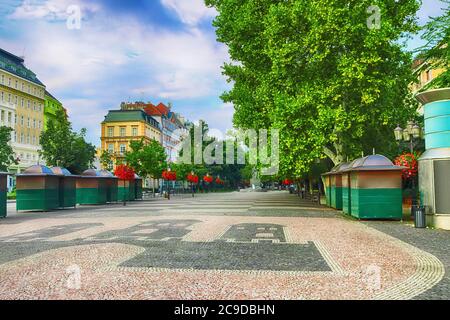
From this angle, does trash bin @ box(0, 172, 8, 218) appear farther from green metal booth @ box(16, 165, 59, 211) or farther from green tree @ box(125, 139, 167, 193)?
green tree @ box(125, 139, 167, 193)

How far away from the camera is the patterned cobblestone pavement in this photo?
250 inches

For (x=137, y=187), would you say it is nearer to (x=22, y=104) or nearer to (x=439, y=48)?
(x=439, y=48)

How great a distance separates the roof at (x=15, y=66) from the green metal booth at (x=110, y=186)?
4045cm

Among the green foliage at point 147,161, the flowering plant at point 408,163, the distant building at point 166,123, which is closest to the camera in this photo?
the flowering plant at point 408,163

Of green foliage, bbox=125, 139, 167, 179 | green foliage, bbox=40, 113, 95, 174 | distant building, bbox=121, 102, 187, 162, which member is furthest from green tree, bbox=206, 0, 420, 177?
distant building, bbox=121, 102, 187, 162

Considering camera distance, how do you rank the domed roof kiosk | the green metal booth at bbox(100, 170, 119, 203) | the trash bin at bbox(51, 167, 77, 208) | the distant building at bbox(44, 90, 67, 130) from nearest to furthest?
the domed roof kiosk < the trash bin at bbox(51, 167, 77, 208) < the green metal booth at bbox(100, 170, 119, 203) < the distant building at bbox(44, 90, 67, 130)

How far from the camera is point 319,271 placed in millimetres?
7855

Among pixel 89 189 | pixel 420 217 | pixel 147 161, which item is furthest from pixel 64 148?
pixel 420 217

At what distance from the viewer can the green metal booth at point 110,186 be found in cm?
3675

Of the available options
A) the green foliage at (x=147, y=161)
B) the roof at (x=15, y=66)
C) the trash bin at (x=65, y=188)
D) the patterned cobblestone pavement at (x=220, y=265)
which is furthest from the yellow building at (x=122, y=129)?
the patterned cobblestone pavement at (x=220, y=265)

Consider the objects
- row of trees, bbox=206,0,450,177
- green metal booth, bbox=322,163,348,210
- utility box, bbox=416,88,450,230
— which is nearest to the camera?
utility box, bbox=416,88,450,230

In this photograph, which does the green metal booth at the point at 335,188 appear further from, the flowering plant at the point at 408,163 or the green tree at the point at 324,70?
the flowering plant at the point at 408,163

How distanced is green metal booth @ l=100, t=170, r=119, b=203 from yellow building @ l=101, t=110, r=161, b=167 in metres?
64.0
